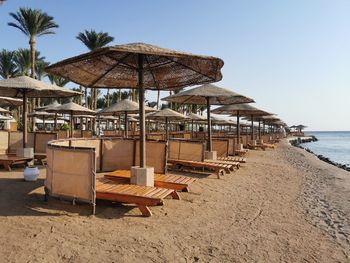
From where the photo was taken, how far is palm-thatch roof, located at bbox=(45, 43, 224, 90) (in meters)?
5.98

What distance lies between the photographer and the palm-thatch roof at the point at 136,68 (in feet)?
19.6

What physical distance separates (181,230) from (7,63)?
46633 millimetres

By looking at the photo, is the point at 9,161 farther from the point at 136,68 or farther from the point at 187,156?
the point at 187,156

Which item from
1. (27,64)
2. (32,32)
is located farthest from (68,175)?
(27,64)

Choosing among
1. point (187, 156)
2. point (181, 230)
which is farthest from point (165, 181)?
point (187, 156)

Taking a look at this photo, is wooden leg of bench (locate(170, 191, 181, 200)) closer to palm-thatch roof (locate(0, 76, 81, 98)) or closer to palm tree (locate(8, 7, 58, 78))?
palm-thatch roof (locate(0, 76, 81, 98))

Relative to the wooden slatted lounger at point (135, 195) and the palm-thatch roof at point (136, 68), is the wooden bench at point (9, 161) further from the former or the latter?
the wooden slatted lounger at point (135, 195)

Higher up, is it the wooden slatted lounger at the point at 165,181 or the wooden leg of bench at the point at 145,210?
the wooden slatted lounger at the point at 165,181

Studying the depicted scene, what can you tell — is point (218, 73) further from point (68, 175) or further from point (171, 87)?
point (68, 175)

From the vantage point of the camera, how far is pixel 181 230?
209 inches

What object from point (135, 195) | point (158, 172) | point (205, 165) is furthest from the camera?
point (205, 165)

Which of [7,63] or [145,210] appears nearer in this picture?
[145,210]

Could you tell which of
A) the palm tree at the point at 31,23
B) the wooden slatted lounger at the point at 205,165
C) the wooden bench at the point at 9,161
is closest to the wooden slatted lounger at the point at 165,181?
the wooden slatted lounger at the point at 205,165

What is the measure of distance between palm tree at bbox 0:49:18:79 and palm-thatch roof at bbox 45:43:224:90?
4172 centimetres
